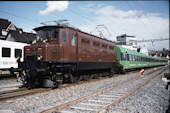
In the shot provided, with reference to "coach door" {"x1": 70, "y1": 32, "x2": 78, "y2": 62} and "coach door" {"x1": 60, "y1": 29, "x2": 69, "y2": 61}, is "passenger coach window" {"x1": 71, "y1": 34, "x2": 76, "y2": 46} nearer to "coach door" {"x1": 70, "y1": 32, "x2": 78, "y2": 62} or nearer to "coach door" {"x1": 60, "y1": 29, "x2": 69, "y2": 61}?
"coach door" {"x1": 70, "y1": 32, "x2": 78, "y2": 62}

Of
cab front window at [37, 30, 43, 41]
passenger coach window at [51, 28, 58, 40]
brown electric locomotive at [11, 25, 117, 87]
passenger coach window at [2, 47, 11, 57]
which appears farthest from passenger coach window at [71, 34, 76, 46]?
passenger coach window at [2, 47, 11, 57]

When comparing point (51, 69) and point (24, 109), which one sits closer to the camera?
point (24, 109)

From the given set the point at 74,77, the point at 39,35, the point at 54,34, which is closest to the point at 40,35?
the point at 39,35

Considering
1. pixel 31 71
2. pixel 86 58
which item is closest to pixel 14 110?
pixel 31 71

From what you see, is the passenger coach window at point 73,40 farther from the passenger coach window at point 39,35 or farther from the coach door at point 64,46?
the passenger coach window at point 39,35

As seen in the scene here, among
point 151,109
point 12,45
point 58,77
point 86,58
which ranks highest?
point 12,45

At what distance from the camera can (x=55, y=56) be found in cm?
962

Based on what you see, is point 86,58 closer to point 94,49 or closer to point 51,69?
point 94,49

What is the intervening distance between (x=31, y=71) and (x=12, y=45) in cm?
861

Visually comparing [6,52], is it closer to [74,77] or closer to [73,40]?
[74,77]

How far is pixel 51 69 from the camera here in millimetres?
9344

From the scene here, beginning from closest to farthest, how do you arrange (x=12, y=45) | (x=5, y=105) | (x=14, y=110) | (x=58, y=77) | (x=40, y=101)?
(x=14, y=110) → (x=5, y=105) → (x=40, y=101) → (x=58, y=77) → (x=12, y=45)

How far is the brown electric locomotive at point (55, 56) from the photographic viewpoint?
9.22m

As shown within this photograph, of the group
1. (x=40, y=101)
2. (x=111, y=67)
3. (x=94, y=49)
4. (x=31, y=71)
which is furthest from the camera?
(x=111, y=67)
